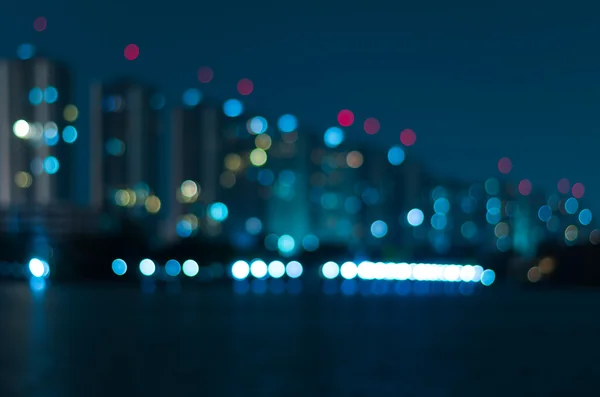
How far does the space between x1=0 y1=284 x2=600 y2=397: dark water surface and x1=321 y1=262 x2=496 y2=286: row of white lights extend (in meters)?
58.2

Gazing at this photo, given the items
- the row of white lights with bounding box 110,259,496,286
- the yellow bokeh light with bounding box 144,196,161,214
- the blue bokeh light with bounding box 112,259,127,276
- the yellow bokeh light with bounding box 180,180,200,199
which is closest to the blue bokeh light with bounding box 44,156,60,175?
the yellow bokeh light with bounding box 144,196,161,214

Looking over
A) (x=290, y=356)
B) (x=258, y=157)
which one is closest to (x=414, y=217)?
(x=258, y=157)

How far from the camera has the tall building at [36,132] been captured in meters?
102

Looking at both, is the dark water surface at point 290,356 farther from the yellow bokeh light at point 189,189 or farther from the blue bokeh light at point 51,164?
the yellow bokeh light at point 189,189

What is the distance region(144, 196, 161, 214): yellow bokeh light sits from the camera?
105m

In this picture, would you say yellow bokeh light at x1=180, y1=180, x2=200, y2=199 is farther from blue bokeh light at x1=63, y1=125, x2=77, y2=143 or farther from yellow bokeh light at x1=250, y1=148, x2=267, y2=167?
yellow bokeh light at x1=250, y1=148, x2=267, y2=167

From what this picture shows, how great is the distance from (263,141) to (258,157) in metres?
3.41

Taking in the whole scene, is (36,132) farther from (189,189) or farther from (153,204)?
(189,189)

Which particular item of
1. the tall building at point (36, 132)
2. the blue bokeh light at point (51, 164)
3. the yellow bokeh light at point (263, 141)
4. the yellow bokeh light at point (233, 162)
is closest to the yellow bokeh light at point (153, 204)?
the tall building at point (36, 132)

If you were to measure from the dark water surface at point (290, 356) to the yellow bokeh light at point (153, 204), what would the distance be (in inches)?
2770

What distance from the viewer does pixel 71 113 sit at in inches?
4033

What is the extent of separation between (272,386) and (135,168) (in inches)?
3577

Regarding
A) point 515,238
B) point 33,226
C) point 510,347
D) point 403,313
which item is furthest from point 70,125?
point 510,347

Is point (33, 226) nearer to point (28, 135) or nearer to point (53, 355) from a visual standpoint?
point (28, 135)
